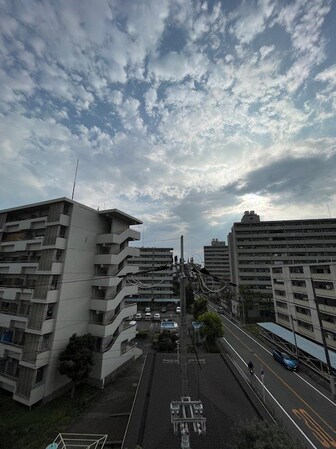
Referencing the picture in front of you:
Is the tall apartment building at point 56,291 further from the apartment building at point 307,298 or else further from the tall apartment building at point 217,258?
the tall apartment building at point 217,258

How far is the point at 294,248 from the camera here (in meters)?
67.9

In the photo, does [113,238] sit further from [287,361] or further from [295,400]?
[287,361]

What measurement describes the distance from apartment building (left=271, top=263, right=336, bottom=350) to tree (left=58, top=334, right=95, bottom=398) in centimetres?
2571

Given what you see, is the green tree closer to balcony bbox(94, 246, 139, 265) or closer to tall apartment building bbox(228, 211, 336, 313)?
balcony bbox(94, 246, 139, 265)

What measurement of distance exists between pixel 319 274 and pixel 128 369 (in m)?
32.4

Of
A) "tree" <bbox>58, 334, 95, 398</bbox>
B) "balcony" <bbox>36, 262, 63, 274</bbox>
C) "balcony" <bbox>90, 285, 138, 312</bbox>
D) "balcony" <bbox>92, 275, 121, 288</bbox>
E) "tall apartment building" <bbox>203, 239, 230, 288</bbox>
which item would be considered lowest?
"tree" <bbox>58, 334, 95, 398</bbox>

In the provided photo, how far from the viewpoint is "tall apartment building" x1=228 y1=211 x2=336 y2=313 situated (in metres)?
66.3

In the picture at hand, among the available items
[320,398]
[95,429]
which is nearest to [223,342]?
[320,398]

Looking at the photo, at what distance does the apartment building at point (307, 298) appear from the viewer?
107 ft

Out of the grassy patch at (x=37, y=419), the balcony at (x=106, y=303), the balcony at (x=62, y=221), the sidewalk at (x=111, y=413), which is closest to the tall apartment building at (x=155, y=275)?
the balcony at (x=106, y=303)

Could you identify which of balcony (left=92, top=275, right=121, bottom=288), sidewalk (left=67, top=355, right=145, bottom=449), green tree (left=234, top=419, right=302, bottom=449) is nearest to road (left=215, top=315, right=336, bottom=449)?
green tree (left=234, top=419, right=302, bottom=449)

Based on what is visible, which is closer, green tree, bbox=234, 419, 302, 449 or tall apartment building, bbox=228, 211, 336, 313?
green tree, bbox=234, 419, 302, 449

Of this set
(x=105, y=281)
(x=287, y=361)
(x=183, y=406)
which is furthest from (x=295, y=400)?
(x=105, y=281)

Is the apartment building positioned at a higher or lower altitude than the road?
higher
